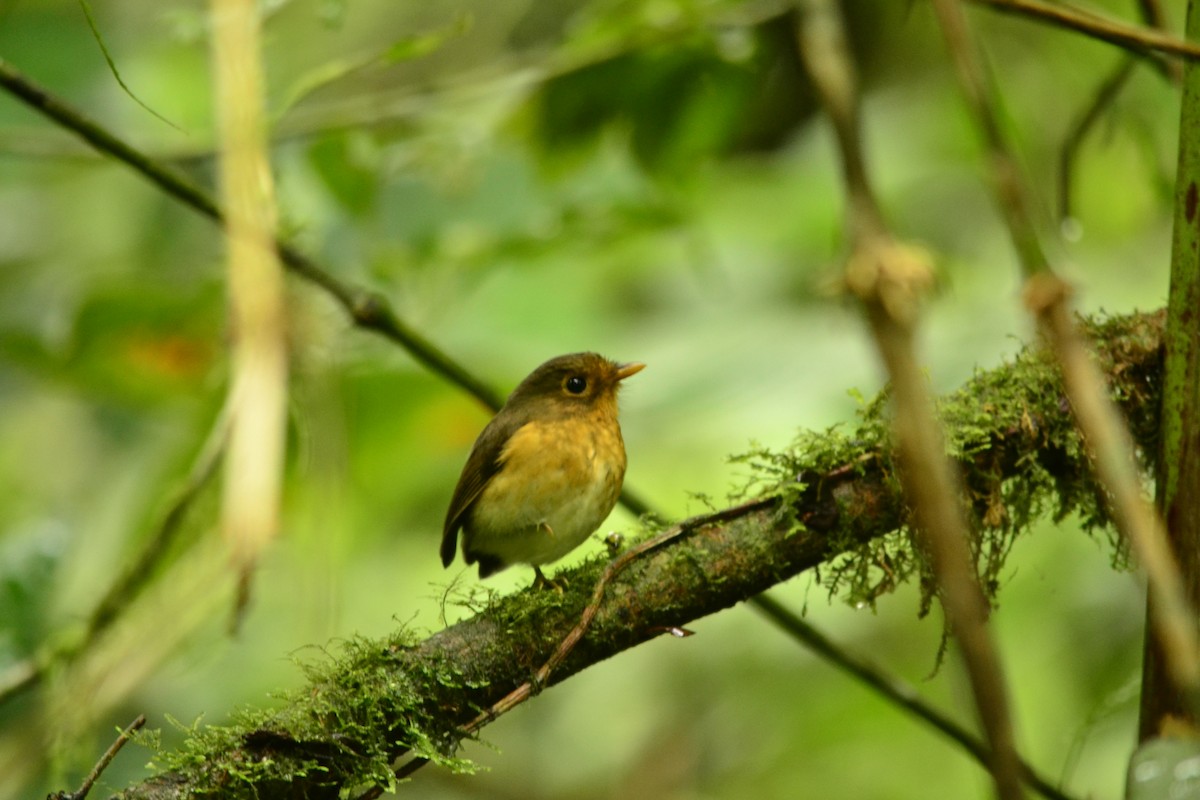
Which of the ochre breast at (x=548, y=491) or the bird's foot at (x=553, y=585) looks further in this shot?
the ochre breast at (x=548, y=491)

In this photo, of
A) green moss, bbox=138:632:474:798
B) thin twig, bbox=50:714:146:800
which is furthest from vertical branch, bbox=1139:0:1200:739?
thin twig, bbox=50:714:146:800

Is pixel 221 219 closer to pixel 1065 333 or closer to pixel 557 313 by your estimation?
pixel 557 313

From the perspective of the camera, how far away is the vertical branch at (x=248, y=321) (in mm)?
925

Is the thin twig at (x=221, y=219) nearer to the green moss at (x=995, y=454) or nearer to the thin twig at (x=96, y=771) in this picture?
Answer: the green moss at (x=995, y=454)

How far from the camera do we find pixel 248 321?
102 centimetres

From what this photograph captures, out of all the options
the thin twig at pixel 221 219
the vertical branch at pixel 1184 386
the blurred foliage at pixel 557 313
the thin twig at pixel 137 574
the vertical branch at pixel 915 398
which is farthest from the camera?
the blurred foliage at pixel 557 313

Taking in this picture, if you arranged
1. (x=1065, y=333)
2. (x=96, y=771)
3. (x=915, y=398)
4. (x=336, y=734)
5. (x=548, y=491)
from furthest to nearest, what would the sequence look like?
(x=548, y=491), (x=336, y=734), (x=96, y=771), (x=1065, y=333), (x=915, y=398)

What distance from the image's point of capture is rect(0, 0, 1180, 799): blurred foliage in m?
3.27

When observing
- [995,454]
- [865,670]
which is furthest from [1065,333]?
[865,670]

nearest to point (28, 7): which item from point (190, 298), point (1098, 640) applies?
point (190, 298)

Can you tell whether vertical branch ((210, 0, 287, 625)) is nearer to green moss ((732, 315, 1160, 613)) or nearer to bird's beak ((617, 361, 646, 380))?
green moss ((732, 315, 1160, 613))

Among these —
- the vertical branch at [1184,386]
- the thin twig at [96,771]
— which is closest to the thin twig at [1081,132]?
the vertical branch at [1184,386]

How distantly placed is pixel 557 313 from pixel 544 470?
3.42 ft

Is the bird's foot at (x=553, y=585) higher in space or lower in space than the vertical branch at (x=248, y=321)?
higher
